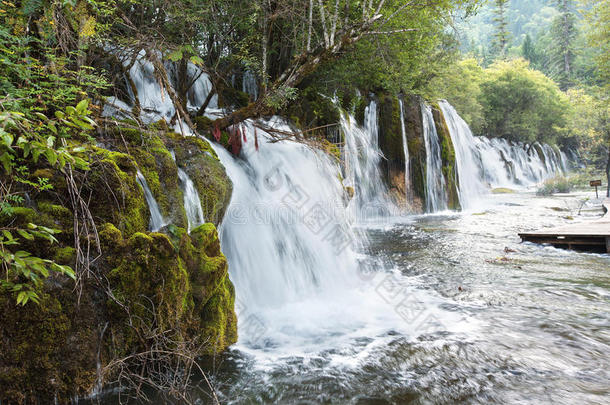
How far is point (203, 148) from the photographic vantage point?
5516 mm

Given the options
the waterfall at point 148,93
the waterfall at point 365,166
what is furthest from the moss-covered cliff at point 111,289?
the waterfall at point 365,166

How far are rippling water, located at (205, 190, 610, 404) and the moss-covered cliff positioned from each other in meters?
0.75

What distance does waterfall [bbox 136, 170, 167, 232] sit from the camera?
13.0 feet

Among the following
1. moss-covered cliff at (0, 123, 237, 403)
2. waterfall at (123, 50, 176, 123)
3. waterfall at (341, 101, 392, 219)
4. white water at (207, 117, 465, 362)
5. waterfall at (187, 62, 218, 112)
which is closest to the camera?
moss-covered cliff at (0, 123, 237, 403)

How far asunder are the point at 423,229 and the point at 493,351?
306 inches

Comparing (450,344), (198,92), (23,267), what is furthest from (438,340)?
(198,92)

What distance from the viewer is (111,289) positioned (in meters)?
3.16

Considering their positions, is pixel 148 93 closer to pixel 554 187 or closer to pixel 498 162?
pixel 554 187

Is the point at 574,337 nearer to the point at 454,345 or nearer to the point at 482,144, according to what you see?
the point at 454,345

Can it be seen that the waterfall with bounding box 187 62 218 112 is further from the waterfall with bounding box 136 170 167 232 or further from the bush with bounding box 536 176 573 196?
the bush with bounding box 536 176 573 196

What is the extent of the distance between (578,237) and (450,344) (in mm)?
6675

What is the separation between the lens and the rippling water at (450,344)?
3.37 metres

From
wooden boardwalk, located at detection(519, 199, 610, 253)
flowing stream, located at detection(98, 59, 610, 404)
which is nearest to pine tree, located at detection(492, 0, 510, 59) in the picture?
wooden boardwalk, located at detection(519, 199, 610, 253)

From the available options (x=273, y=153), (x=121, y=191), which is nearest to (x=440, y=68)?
(x=273, y=153)
